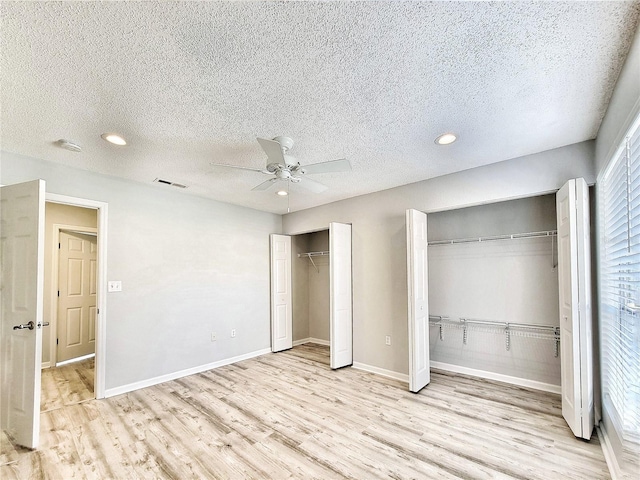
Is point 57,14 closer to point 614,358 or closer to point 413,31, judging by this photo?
point 413,31

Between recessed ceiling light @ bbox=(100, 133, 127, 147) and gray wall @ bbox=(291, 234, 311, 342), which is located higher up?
recessed ceiling light @ bbox=(100, 133, 127, 147)

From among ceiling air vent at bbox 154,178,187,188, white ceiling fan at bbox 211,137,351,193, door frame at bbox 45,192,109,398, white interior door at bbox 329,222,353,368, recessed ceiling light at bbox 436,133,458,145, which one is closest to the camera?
white ceiling fan at bbox 211,137,351,193

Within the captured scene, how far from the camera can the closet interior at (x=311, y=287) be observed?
5.97m

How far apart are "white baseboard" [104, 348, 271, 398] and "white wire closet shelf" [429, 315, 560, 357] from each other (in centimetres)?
289

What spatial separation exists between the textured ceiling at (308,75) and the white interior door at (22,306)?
561 millimetres

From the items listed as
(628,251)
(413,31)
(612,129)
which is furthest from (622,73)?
(413,31)

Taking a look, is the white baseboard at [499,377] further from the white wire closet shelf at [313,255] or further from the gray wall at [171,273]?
the gray wall at [171,273]

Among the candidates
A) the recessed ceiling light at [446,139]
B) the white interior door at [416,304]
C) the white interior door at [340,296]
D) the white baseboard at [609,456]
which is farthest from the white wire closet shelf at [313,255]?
the white baseboard at [609,456]

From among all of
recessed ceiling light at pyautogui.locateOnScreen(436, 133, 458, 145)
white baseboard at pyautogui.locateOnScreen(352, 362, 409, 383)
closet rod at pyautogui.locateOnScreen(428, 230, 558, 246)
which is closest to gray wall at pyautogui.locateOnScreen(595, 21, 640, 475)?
recessed ceiling light at pyautogui.locateOnScreen(436, 133, 458, 145)

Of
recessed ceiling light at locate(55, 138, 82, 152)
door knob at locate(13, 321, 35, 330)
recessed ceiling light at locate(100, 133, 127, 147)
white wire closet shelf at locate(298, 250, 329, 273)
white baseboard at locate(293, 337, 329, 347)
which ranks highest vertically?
recessed ceiling light at locate(100, 133, 127, 147)

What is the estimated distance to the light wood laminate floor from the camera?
2.18 m

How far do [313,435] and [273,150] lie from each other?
2.37 metres

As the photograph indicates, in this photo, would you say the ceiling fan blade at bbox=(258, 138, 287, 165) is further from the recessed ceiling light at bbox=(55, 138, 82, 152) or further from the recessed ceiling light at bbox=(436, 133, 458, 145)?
the recessed ceiling light at bbox=(55, 138, 82, 152)

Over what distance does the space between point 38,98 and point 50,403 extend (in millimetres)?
3137
